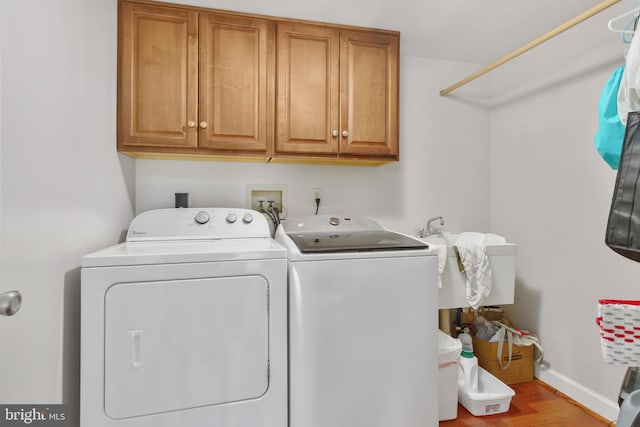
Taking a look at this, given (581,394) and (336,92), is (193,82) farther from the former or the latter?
(581,394)

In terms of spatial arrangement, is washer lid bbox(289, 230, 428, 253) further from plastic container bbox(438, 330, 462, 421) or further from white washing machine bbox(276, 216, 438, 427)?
plastic container bbox(438, 330, 462, 421)

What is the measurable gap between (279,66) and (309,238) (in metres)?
1.01

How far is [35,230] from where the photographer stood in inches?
41.1

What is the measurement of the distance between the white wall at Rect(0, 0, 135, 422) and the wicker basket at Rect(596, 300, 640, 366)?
1.71 meters

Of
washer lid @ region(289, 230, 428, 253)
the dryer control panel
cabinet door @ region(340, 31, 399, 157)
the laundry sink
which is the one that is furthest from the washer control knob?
the laundry sink

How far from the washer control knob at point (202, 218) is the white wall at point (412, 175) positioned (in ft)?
0.91

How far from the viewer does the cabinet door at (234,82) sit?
1.80m

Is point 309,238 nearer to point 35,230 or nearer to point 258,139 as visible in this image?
point 258,139

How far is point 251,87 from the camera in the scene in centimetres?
186

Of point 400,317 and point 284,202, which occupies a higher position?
point 284,202

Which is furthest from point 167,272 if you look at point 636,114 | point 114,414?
point 636,114

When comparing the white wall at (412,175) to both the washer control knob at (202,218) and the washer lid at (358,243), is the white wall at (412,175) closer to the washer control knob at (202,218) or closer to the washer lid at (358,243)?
the washer control knob at (202,218)

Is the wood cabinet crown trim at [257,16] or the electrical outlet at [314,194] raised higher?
the wood cabinet crown trim at [257,16]

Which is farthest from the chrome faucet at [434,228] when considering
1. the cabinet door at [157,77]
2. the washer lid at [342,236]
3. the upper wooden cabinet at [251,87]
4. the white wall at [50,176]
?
the white wall at [50,176]
